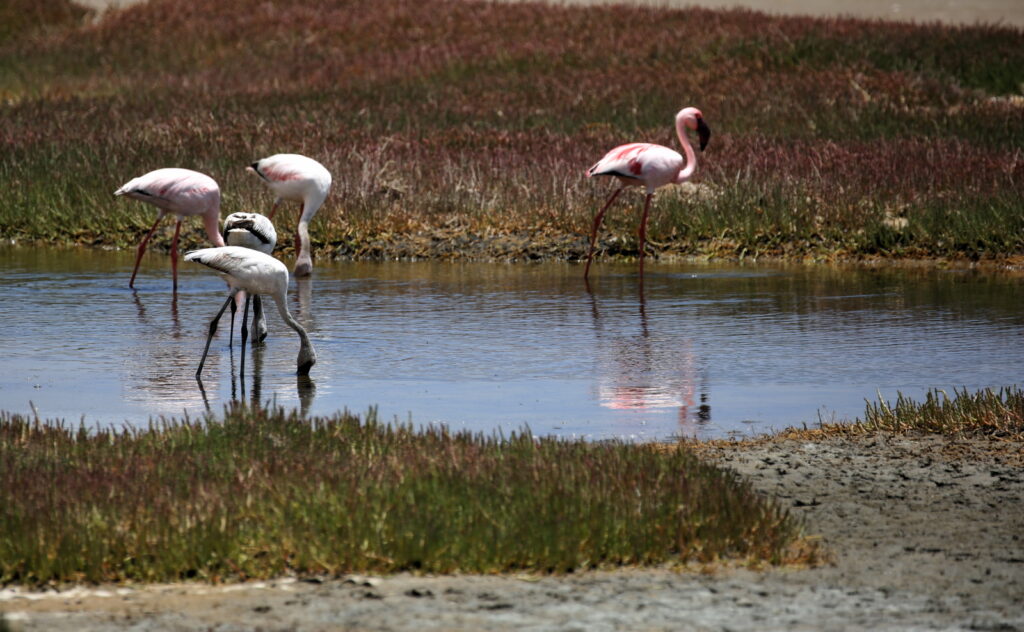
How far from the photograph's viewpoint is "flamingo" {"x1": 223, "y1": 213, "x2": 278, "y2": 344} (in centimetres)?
1098

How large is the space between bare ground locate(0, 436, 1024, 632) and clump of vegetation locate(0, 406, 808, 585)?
0.39 feet

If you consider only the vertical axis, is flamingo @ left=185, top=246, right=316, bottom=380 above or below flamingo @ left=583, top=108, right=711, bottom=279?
below

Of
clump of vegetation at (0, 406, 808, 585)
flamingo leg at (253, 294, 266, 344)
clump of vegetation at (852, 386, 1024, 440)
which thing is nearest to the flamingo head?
flamingo leg at (253, 294, 266, 344)

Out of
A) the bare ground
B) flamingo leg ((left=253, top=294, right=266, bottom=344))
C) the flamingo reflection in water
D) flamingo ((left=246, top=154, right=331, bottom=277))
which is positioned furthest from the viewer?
flamingo ((left=246, top=154, right=331, bottom=277))

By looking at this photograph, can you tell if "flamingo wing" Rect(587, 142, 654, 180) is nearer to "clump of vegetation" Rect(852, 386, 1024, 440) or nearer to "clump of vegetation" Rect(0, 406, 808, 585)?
"clump of vegetation" Rect(852, 386, 1024, 440)

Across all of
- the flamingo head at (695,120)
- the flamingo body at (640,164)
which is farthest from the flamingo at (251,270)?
the flamingo head at (695,120)

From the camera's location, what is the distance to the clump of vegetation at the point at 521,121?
18.1 m

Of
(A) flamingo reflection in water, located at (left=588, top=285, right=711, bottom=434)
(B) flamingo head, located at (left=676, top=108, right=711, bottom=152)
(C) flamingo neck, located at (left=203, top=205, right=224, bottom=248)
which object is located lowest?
(A) flamingo reflection in water, located at (left=588, top=285, right=711, bottom=434)

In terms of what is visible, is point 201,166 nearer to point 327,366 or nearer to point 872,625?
point 327,366

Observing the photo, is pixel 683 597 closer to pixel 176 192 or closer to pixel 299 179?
pixel 176 192

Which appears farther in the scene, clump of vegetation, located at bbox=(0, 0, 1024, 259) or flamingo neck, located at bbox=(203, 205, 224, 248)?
clump of vegetation, located at bbox=(0, 0, 1024, 259)

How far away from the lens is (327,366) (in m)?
10.1

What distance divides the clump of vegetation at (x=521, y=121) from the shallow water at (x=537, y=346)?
6.43 ft

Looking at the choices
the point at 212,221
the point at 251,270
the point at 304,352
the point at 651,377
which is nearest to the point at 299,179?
the point at 212,221
